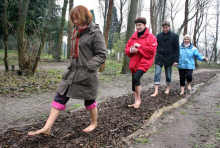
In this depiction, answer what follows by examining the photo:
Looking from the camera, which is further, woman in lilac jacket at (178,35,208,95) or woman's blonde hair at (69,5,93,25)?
woman in lilac jacket at (178,35,208,95)

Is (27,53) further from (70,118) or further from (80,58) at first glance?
(80,58)

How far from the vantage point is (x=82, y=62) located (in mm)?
3109

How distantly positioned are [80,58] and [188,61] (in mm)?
4836

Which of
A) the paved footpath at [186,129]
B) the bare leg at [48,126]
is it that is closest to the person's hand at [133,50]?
the paved footpath at [186,129]

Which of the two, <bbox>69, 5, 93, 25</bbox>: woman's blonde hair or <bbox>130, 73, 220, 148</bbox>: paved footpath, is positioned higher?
<bbox>69, 5, 93, 25</bbox>: woman's blonde hair

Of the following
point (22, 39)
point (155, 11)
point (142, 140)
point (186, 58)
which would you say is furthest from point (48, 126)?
point (155, 11)

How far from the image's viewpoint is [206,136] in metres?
3.76

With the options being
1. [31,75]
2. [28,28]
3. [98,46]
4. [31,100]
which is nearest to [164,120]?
[98,46]

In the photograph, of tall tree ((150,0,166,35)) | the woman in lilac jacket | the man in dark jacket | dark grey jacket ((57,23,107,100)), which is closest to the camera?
dark grey jacket ((57,23,107,100))

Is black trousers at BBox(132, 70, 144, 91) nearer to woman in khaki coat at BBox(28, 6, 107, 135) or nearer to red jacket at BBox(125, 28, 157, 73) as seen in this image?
red jacket at BBox(125, 28, 157, 73)

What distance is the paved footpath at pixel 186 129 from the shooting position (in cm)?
340

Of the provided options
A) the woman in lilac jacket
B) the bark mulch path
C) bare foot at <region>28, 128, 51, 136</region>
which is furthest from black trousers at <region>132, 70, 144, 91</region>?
the woman in lilac jacket

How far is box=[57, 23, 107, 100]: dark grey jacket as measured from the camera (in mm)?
3072

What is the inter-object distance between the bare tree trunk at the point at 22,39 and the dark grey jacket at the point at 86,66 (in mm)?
7459
